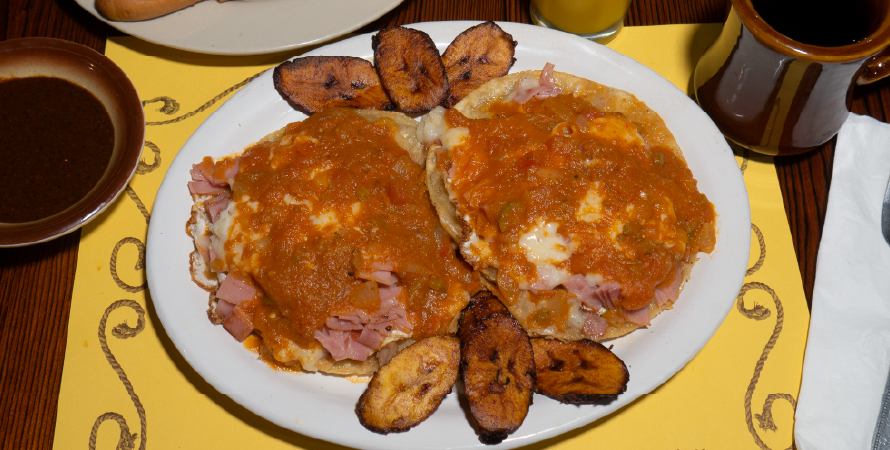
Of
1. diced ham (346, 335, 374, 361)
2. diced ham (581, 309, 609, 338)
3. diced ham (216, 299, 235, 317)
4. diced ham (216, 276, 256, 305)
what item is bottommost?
diced ham (581, 309, 609, 338)

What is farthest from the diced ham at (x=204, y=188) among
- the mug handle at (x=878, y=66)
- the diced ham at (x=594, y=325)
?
the mug handle at (x=878, y=66)

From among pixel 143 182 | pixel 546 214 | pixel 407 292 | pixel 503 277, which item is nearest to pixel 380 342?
pixel 407 292

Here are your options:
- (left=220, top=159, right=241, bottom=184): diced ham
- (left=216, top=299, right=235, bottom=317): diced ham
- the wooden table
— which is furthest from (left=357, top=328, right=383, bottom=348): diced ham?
the wooden table

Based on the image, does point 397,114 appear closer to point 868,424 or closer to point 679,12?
point 679,12

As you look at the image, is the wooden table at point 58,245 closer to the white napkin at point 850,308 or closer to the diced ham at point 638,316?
the white napkin at point 850,308

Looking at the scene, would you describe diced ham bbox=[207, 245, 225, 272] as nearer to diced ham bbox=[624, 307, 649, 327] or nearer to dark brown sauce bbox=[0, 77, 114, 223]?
dark brown sauce bbox=[0, 77, 114, 223]

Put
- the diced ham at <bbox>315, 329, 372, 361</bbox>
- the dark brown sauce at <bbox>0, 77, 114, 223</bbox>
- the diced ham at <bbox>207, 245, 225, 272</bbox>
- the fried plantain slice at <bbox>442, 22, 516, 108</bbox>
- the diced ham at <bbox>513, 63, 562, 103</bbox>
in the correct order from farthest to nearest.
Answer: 1. the fried plantain slice at <bbox>442, 22, 516, 108</bbox>
2. the diced ham at <bbox>513, 63, 562, 103</bbox>
3. the dark brown sauce at <bbox>0, 77, 114, 223</bbox>
4. the diced ham at <bbox>207, 245, 225, 272</bbox>
5. the diced ham at <bbox>315, 329, 372, 361</bbox>
